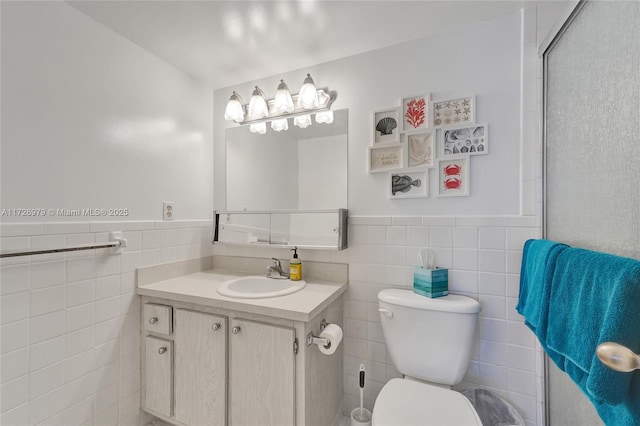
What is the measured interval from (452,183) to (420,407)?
989mm

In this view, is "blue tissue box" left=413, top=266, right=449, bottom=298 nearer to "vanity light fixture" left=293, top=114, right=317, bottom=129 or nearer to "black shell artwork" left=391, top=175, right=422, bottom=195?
"black shell artwork" left=391, top=175, right=422, bottom=195

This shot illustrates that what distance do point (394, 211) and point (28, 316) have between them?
5.41 ft

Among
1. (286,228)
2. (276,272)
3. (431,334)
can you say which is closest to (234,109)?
(286,228)

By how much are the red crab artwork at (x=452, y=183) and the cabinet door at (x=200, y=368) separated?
4.17 ft

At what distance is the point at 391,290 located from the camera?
1302mm

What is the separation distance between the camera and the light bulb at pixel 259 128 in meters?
1.72

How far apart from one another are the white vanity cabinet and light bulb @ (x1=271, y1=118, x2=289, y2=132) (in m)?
1.11

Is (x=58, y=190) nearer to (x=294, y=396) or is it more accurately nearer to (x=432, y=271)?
(x=294, y=396)

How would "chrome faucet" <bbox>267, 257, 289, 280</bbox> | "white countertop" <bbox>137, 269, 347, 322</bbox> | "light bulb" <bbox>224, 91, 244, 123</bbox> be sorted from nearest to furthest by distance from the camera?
"white countertop" <bbox>137, 269, 347, 322</bbox> → "chrome faucet" <bbox>267, 257, 289, 280</bbox> → "light bulb" <bbox>224, 91, 244, 123</bbox>

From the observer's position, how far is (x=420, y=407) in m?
0.99

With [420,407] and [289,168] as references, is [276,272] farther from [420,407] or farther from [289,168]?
[420,407]

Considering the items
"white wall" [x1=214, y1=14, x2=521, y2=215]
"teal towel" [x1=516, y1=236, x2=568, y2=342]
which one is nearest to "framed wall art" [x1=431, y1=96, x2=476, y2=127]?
"white wall" [x1=214, y1=14, x2=521, y2=215]

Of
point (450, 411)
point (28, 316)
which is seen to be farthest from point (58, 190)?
point (450, 411)

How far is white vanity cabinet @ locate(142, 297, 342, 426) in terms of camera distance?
1.08 metres
